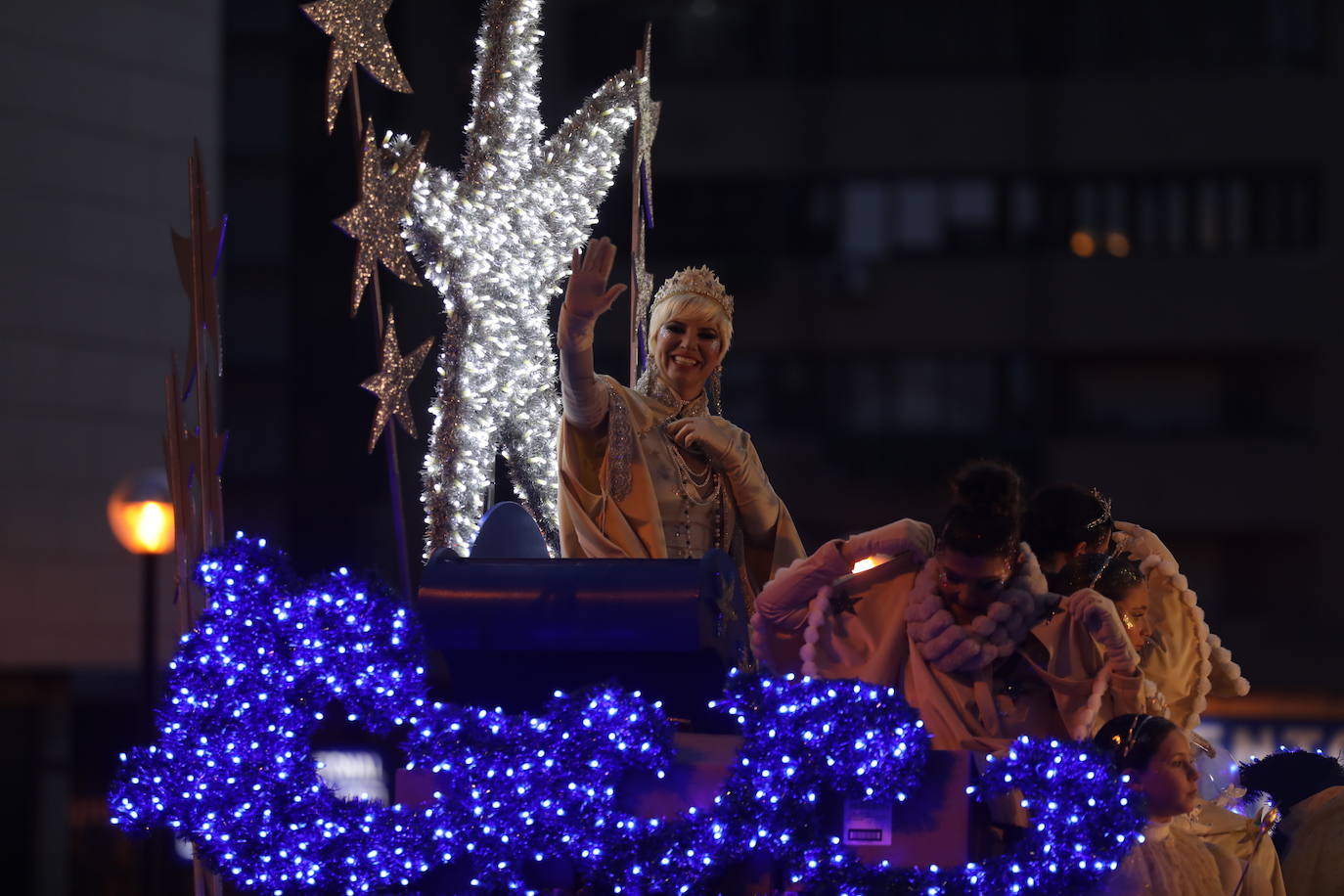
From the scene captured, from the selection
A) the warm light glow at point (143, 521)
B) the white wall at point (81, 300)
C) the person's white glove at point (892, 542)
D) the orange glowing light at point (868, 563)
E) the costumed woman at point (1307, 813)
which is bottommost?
the costumed woman at point (1307, 813)

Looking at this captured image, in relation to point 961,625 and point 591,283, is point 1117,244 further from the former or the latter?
point 961,625

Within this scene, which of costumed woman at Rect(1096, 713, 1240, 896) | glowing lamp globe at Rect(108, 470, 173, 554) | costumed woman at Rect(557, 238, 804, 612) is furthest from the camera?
glowing lamp globe at Rect(108, 470, 173, 554)

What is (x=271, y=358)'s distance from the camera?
2614 centimetres

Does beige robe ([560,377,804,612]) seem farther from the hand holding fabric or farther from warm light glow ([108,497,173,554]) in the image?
warm light glow ([108,497,173,554])

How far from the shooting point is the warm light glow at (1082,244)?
22578 mm

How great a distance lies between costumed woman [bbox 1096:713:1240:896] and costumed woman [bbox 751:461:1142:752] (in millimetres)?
150

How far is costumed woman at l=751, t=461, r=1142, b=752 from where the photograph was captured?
4676 mm

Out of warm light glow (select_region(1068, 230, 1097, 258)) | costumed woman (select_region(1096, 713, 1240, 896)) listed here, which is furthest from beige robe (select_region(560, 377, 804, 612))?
warm light glow (select_region(1068, 230, 1097, 258))

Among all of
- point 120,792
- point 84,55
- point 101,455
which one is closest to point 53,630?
point 101,455

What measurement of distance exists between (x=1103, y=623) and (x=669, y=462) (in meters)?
1.67

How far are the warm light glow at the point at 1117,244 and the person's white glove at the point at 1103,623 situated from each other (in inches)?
723

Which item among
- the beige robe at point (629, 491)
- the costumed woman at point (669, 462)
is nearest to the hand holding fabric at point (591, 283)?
the costumed woman at point (669, 462)

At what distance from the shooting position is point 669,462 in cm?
588

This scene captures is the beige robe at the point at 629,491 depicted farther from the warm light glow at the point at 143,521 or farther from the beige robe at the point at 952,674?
the warm light glow at the point at 143,521
